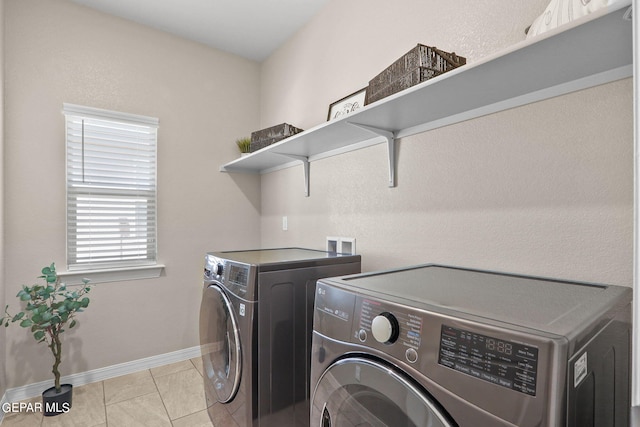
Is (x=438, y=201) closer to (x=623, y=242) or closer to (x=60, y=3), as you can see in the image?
(x=623, y=242)

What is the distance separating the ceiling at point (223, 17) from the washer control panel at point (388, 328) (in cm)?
223

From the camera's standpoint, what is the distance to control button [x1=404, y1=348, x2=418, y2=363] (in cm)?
72

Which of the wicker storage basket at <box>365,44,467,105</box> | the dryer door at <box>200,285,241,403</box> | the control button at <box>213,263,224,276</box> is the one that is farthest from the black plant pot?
the wicker storage basket at <box>365,44,467,105</box>

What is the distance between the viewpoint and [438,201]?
1517mm

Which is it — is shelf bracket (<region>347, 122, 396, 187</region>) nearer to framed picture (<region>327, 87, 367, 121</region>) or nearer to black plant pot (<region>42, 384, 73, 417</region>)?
framed picture (<region>327, 87, 367, 121</region>)

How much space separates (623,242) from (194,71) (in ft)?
9.70

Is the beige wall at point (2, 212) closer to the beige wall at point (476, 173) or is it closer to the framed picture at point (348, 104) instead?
the beige wall at point (476, 173)

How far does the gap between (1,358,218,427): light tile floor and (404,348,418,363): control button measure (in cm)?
166

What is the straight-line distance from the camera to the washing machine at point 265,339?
139 centimetres

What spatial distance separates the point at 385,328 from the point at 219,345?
1171mm

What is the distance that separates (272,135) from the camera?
227cm

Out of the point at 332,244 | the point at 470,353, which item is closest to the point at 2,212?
the point at 332,244

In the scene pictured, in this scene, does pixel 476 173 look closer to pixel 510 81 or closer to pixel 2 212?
pixel 510 81

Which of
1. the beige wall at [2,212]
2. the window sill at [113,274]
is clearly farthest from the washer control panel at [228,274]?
the beige wall at [2,212]
